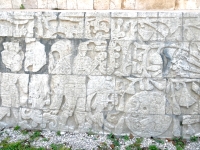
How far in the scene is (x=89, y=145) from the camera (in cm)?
542

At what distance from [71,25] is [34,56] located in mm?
913

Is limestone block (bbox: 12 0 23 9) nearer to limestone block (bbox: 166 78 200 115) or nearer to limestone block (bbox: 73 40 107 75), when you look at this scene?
limestone block (bbox: 73 40 107 75)

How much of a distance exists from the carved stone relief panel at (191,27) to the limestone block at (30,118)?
305 centimetres

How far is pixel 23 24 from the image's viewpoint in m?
5.69

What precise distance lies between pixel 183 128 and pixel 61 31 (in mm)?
2860

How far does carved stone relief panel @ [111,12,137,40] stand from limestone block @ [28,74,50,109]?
1523mm

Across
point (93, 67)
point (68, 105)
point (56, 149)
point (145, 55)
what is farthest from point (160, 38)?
point (56, 149)

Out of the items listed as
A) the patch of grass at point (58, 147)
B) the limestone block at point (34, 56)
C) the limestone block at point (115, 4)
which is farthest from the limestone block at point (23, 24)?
the patch of grass at point (58, 147)

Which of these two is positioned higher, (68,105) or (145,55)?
(145,55)

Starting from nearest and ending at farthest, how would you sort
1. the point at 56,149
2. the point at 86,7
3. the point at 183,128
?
1. the point at 56,149
2. the point at 183,128
3. the point at 86,7

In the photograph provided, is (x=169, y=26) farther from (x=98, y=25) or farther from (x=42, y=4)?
(x=42, y=4)

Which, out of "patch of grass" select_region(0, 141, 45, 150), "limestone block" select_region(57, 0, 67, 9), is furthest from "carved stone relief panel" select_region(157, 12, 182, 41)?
"patch of grass" select_region(0, 141, 45, 150)

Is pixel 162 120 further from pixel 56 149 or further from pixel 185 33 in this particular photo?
pixel 56 149

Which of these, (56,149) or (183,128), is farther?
(183,128)
